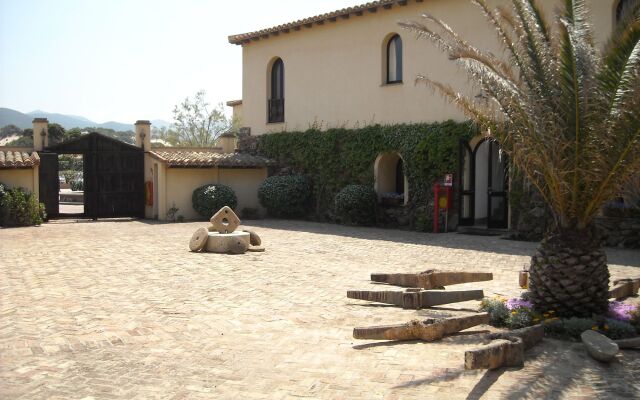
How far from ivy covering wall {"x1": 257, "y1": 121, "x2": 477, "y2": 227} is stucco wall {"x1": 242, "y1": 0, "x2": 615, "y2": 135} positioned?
503 millimetres

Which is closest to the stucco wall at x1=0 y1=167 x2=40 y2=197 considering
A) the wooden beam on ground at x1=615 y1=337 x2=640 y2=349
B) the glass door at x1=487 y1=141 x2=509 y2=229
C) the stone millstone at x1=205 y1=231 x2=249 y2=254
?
the stone millstone at x1=205 y1=231 x2=249 y2=254

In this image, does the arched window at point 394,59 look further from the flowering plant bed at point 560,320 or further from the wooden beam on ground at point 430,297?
the flowering plant bed at point 560,320

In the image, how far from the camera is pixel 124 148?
23.5m

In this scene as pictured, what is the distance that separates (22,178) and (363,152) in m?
11.7

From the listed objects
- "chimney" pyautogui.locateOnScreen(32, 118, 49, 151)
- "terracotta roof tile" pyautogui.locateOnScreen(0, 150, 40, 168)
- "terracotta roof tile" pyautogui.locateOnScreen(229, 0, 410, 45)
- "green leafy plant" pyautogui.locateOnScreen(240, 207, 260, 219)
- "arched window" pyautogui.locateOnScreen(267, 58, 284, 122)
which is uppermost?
"terracotta roof tile" pyautogui.locateOnScreen(229, 0, 410, 45)

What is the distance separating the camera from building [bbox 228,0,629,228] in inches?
712

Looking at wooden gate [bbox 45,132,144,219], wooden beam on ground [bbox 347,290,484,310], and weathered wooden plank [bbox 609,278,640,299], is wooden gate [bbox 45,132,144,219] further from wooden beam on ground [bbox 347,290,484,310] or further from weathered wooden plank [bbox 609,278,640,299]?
weathered wooden plank [bbox 609,278,640,299]

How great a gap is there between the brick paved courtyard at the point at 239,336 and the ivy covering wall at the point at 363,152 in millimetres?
5544

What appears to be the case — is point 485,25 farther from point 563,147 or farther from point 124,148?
point 124,148

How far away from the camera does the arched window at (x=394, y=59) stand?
2023 cm

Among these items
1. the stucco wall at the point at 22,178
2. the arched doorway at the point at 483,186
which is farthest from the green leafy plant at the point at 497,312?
the stucco wall at the point at 22,178

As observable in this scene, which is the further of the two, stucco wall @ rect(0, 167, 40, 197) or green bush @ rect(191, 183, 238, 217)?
green bush @ rect(191, 183, 238, 217)

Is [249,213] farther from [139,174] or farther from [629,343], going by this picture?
[629,343]

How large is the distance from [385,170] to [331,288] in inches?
469
